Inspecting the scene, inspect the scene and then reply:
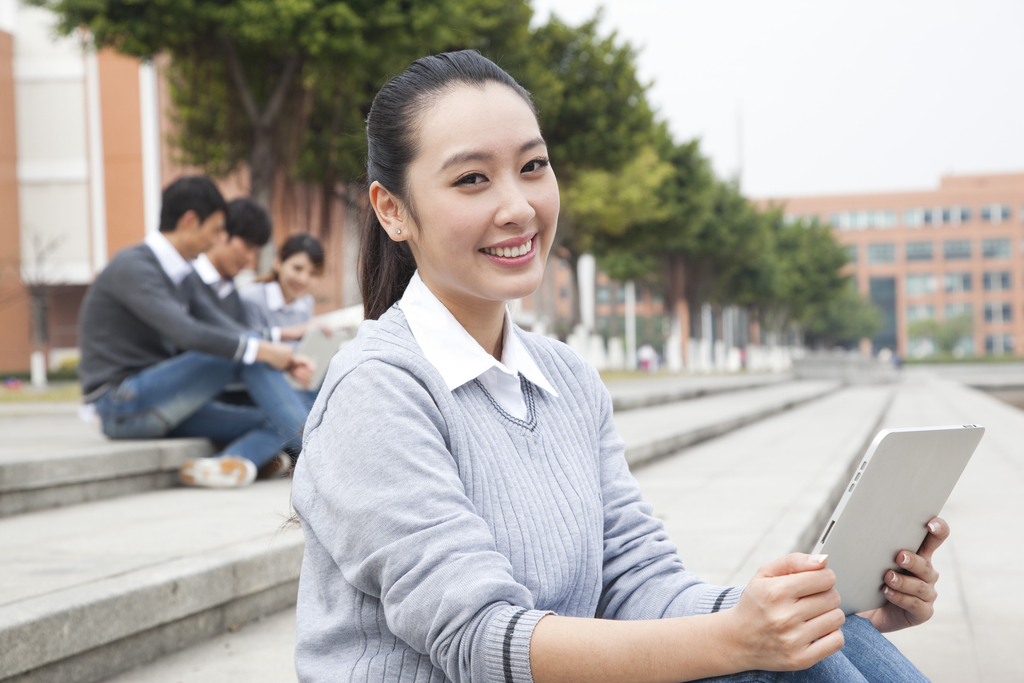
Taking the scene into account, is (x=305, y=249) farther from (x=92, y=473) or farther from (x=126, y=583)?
(x=126, y=583)

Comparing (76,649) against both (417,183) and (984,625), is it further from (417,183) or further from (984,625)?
(984,625)

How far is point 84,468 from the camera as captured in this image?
3.83 metres

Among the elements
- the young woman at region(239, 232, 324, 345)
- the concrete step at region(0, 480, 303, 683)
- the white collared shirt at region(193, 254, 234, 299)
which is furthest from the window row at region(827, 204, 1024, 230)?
the concrete step at region(0, 480, 303, 683)

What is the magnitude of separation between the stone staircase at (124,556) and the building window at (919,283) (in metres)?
97.2

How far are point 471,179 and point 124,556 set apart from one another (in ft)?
6.43

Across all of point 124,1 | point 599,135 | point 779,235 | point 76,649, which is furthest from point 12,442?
point 779,235

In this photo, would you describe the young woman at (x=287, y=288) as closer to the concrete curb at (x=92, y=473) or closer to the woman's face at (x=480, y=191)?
the concrete curb at (x=92, y=473)

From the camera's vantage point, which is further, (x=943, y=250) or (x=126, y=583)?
(x=943, y=250)

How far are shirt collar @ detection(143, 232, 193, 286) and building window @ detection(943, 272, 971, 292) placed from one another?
98742 mm

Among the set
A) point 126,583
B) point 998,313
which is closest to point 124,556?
point 126,583

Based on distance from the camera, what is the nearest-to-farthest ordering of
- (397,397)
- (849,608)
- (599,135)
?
(397,397)
(849,608)
(599,135)

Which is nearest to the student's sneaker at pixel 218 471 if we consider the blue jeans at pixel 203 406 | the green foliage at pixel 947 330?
the blue jeans at pixel 203 406

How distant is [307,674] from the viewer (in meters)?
1.31

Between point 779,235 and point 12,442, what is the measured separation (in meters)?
43.0
